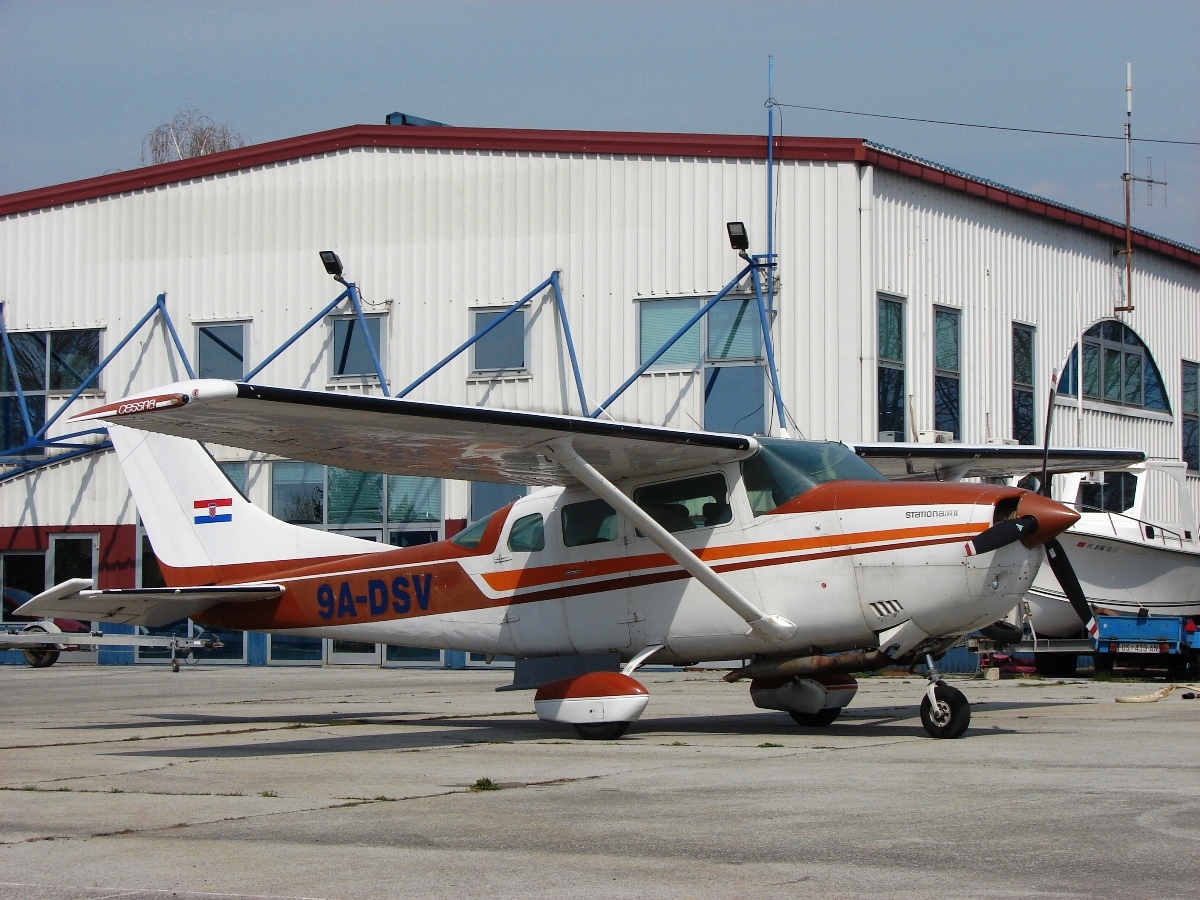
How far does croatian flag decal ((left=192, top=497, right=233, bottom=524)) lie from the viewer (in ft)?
46.6

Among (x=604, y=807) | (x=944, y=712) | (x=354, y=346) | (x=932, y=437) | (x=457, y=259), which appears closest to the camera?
(x=604, y=807)

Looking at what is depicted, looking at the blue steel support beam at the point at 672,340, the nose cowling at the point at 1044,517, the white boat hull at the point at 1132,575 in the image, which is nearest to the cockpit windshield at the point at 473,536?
the nose cowling at the point at 1044,517

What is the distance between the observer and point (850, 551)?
10.7m

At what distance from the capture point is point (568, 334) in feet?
78.0

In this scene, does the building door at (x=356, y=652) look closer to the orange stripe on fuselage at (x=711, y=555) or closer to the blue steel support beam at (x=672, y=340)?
the blue steel support beam at (x=672, y=340)

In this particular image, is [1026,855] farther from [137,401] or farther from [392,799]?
[137,401]

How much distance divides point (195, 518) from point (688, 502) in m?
5.60

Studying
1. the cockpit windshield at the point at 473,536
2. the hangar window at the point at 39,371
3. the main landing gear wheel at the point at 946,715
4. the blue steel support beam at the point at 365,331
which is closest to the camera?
the main landing gear wheel at the point at 946,715

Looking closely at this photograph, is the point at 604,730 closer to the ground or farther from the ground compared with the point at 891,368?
closer to the ground

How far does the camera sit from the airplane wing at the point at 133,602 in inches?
489

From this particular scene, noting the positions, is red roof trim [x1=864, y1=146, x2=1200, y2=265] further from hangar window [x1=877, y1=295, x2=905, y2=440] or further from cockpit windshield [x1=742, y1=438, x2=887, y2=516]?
cockpit windshield [x1=742, y1=438, x2=887, y2=516]

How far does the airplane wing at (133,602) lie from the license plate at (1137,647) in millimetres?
12108

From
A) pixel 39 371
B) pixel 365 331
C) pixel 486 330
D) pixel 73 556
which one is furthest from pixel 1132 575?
pixel 39 371

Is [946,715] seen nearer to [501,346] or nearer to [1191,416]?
[501,346]
